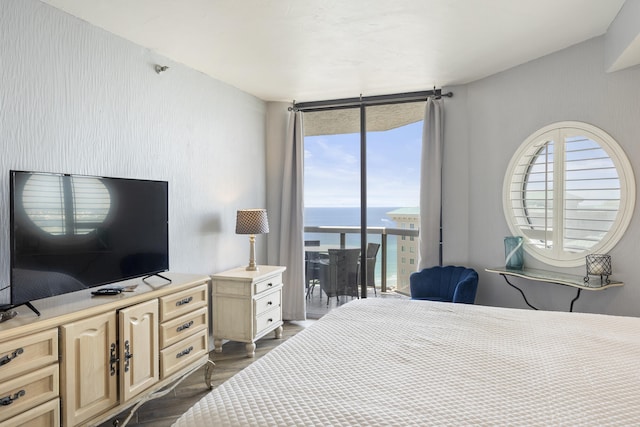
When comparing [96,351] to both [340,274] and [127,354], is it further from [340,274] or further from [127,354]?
[340,274]

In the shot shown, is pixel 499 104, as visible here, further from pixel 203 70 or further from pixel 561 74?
pixel 203 70

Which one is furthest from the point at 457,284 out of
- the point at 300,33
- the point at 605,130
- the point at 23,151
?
the point at 23,151

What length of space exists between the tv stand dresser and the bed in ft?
3.06

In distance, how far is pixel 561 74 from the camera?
319 cm

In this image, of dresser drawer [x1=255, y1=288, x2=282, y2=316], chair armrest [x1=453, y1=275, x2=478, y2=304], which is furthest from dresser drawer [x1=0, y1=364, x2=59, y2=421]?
chair armrest [x1=453, y1=275, x2=478, y2=304]

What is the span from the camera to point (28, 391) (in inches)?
67.4

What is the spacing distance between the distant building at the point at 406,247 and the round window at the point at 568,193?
40.4 inches

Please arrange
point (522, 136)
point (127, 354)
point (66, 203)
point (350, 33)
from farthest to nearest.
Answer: point (522, 136) → point (350, 33) → point (127, 354) → point (66, 203)

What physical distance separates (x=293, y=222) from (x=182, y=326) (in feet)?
6.97

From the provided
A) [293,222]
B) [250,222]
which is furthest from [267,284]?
[293,222]

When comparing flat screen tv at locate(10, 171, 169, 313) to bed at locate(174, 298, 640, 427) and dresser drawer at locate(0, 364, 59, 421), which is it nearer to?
dresser drawer at locate(0, 364, 59, 421)

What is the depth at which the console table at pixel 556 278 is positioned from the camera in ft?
9.21

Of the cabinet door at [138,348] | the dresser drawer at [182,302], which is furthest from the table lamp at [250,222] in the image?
the cabinet door at [138,348]

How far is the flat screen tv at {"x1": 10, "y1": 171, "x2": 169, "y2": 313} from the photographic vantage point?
6.14 ft
